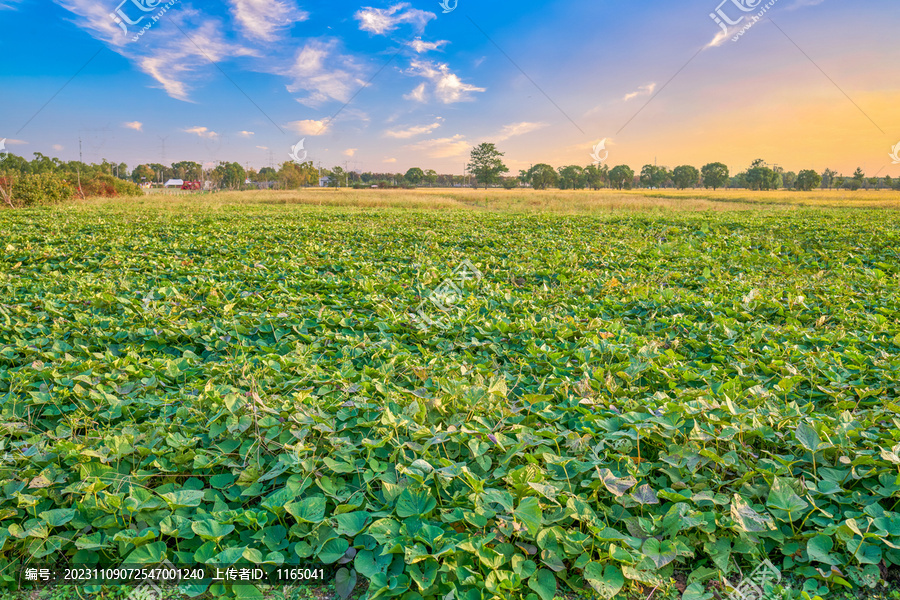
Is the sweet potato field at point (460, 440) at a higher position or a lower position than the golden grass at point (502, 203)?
lower

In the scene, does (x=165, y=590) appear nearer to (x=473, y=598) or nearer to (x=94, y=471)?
(x=94, y=471)

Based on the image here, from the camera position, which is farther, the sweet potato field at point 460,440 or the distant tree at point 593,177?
the distant tree at point 593,177

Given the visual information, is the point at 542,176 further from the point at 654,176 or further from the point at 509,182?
the point at 654,176

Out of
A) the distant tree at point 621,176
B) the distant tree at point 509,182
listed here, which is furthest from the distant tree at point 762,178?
the distant tree at point 509,182

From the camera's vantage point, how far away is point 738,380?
3135mm

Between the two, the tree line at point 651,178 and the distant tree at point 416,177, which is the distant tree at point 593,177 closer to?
the tree line at point 651,178

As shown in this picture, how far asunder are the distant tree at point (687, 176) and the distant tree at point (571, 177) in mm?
20613

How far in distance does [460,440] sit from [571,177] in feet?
289

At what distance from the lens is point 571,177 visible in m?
84.6

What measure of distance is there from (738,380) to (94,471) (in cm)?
376

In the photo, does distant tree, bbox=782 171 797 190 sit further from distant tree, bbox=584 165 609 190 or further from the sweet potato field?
the sweet potato field

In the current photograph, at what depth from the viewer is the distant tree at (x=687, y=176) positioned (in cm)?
8912

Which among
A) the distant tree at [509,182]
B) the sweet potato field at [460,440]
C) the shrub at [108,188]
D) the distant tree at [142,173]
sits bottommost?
the sweet potato field at [460,440]

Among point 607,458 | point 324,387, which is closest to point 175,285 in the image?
point 324,387
